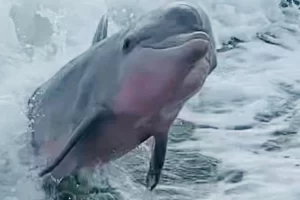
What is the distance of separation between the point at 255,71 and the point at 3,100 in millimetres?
3243

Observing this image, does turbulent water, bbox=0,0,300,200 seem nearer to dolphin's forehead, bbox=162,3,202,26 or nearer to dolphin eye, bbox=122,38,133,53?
dolphin eye, bbox=122,38,133,53

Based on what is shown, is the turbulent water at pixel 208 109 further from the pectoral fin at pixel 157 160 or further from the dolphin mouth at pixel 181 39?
the dolphin mouth at pixel 181 39

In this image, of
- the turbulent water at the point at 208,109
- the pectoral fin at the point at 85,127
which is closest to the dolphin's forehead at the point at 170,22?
the pectoral fin at the point at 85,127

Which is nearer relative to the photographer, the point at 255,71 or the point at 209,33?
the point at 209,33

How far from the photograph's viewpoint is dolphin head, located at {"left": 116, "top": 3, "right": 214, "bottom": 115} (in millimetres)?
4445

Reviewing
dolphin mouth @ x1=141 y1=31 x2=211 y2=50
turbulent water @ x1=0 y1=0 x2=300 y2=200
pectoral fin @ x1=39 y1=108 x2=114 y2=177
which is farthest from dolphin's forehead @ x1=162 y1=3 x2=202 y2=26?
turbulent water @ x1=0 y1=0 x2=300 y2=200

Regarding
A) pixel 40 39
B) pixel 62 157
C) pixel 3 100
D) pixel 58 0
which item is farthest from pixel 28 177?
pixel 58 0

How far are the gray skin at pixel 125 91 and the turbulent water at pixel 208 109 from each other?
13.1 inches

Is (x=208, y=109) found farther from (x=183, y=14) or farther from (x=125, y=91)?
(x=183, y=14)

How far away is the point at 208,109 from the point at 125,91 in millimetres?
3065

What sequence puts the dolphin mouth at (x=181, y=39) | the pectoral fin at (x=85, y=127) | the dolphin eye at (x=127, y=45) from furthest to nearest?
the pectoral fin at (x=85, y=127) < the dolphin eye at (x=127, y=45) < the dolphin mouth at (x=181, y=39)

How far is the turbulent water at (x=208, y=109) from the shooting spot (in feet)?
19.3

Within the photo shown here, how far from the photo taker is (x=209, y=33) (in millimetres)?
4613

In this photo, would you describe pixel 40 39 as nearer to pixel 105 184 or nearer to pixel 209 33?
pixel 105 184
